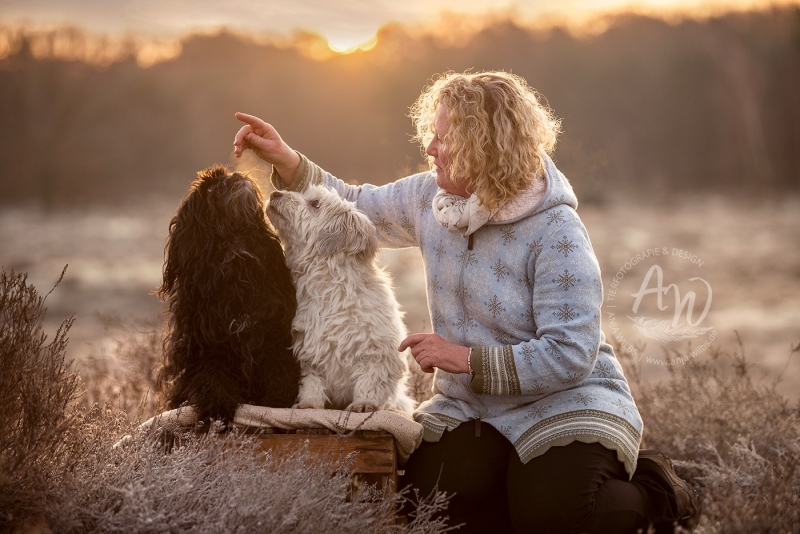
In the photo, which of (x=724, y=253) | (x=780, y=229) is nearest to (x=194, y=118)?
(x=724, y=253)

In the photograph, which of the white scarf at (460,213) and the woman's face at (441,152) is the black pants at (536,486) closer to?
the white scarf at (460,213)

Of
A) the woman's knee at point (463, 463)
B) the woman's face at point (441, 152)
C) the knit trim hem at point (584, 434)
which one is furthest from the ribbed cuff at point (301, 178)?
the knit trim hem at point (584, 434)

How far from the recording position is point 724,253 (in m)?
15.0

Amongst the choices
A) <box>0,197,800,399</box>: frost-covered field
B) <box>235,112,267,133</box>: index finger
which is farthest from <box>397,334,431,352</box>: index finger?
<box>0,197,800,399</box>: frost-covered field

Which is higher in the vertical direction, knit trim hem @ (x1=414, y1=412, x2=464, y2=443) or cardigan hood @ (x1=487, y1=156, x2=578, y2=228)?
cardigan hood @ (x1=487, y1=156, x2=578, y2=228)

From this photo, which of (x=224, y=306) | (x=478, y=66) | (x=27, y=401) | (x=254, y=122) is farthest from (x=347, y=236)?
(x=478, y=66)

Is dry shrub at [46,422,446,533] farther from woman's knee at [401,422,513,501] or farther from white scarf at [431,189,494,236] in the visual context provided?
white scarf at [431,189,494,236]

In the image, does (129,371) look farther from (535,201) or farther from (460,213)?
(535,201)

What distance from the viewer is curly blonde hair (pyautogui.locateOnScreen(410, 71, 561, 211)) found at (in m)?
3.28

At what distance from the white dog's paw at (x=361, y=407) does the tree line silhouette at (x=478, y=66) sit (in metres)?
10.2

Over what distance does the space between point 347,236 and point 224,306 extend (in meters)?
0.63

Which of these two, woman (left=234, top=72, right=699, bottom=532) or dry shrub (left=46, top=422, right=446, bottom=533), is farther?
woman (left=234, top=72, right=699, bottom=532)

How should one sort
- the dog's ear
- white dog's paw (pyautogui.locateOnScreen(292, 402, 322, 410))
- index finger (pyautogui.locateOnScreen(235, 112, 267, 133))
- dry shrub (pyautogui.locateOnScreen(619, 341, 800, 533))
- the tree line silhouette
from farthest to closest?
1. the tree line silhouette
2. dry shrub (pyautogui.locateOnScreen(619, 341, 800, 533))
3. index finger (pyautogui.locateOnScreen(235, 112, 267, 133))
4. the dog's ear
5. white dog's paw (pyautogui.locateOnScreen(292, 402, 322, 410))

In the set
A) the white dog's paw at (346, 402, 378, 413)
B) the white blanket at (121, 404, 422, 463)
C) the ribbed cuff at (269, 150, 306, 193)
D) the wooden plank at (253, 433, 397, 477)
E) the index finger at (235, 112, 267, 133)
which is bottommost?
the wooden plank at (253, 433, 397, 477)
